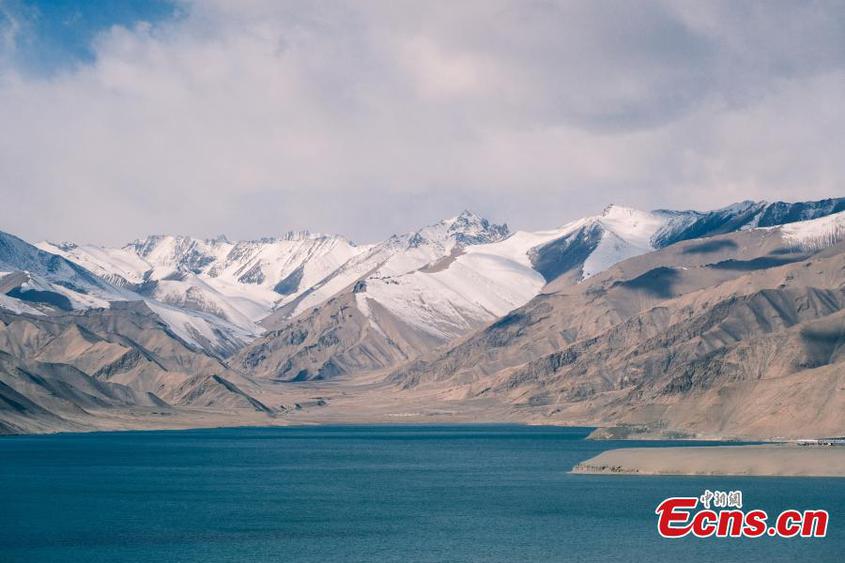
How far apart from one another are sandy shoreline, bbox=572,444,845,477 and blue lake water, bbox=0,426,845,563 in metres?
4.41

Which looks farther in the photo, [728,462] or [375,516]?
[728,462]

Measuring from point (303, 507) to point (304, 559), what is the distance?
123ft

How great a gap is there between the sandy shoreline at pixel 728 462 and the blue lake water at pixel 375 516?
4408 millimetres

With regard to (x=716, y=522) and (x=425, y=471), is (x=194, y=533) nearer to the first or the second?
(x=716, y=522)

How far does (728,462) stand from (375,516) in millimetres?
58005

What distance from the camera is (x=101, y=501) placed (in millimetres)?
152625

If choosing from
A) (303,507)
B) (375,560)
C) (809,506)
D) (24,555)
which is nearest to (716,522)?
(809,506)

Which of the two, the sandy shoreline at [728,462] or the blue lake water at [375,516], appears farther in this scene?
the sandy shoreline at [728,462]

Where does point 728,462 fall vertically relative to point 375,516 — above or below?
below

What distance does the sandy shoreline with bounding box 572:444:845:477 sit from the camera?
169750 millimetres

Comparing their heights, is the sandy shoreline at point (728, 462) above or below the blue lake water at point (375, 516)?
below

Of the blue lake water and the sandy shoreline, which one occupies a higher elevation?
the blue lake water

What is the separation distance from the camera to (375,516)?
447ft

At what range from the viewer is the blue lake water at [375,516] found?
362 ft
